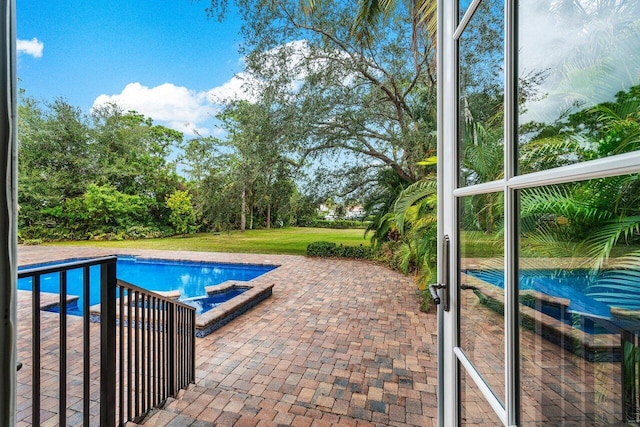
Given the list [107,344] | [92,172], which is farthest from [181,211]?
[107,344]

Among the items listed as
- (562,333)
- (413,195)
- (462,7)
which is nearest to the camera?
(562,333)

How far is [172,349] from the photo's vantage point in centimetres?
194

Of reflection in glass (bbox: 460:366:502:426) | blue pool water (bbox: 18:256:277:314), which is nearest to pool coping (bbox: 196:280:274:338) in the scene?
blue pool water (bbox: 18:256:277:314)

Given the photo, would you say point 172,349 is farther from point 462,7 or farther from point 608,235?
point 462,7

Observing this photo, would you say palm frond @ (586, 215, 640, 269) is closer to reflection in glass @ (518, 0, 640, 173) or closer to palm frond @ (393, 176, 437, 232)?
reflection in glass @ (518, 0, 640, 173)

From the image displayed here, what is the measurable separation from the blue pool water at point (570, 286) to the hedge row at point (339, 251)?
7.40 metres

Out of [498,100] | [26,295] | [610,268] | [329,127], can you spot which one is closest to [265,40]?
[329,127]

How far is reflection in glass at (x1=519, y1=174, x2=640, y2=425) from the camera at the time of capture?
16.1 inches

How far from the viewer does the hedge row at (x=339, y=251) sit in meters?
8.09

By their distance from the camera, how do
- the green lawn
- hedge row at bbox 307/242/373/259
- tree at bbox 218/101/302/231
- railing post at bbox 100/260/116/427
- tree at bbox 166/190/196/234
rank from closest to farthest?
railing post at bbox 100/260/116/427
tree at bbox 218/101/302/231
hedge row at bbox 307/242/373/259
the green lawn
tree at bbox 166/190/196/234

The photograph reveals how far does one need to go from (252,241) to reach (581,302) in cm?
1199

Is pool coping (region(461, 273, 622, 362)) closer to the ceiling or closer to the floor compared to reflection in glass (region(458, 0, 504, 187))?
closer to the floor

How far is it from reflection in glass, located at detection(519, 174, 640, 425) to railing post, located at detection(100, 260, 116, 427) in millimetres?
1507

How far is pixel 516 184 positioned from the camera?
2.11 feet
